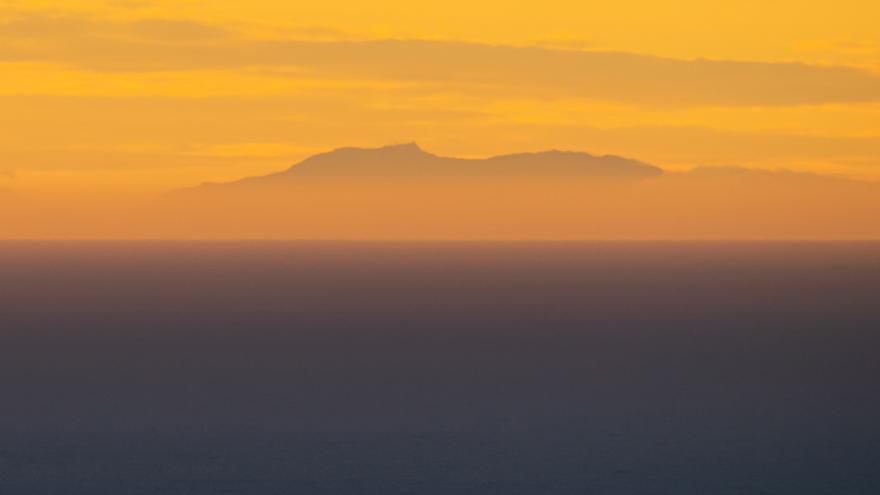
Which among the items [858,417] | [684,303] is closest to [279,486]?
[858,417]

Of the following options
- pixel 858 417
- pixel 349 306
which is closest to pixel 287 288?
pixel 349 306

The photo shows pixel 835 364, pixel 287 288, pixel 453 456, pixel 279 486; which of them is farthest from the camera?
pixel 287 288

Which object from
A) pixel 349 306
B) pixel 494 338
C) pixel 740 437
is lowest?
pixel 740 437

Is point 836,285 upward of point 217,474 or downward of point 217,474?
upward

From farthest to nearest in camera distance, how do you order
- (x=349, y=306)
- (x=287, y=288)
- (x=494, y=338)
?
(x=287, y=288) < (x=349, y=306) < (x=494, y=338)

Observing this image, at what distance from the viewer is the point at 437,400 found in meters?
46.1

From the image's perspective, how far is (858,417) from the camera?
4341cm

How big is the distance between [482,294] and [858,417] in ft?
225

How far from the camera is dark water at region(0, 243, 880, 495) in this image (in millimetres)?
34906

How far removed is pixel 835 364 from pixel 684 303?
44.3 meters

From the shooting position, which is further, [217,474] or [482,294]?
[482,294]

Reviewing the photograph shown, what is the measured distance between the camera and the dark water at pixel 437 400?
34906 millimetres

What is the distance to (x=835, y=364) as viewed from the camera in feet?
188

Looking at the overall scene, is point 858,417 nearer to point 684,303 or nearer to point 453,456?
point 453,456
